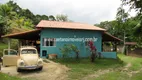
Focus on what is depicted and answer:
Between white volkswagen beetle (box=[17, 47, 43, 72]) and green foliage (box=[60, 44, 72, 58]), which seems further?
green foliage (box=[60, 44, 72, 58])

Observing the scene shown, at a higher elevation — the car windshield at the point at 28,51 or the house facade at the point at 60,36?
the house facade at the point at 60,36

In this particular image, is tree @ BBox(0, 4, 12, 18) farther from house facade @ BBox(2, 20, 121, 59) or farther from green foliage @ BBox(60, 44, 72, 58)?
green foliage @ BBox(60, 44, 72, 58)

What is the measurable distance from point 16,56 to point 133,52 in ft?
106

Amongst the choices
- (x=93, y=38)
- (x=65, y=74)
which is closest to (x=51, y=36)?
(x=93, y=38)

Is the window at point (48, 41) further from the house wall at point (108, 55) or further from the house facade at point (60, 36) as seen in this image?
the house wall at point (108, 55)

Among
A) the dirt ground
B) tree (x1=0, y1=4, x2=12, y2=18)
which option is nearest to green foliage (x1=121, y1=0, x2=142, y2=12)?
the dirt ground

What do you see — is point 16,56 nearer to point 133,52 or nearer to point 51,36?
point 51,36

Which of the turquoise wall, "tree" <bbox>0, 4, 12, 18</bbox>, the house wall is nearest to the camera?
the turquoise wall

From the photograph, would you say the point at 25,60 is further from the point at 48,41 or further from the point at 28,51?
the point at 48,41

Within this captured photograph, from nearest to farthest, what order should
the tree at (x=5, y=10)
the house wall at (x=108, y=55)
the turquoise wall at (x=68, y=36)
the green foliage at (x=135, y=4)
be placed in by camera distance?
the green foliage at (x=135, y=4), the turquoise wall at (x=68, y=36), the house wall at (x=108, y=55), the tree at (x=5, y=10)

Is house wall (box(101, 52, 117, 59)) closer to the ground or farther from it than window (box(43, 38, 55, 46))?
closer to the ground

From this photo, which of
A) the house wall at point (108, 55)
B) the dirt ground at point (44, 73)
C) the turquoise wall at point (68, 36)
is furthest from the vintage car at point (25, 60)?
the house wall at point (108, 55)

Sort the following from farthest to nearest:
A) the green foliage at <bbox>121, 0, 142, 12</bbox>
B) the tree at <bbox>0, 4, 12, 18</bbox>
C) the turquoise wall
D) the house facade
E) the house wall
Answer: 1. the tree at <bbox>0, 4, 12, 18</bbox>
2. the house wall
3. the turquoise wall
4. the house facade
5. the green foliage at <bbox>121, 0, 142, 12</bbox>

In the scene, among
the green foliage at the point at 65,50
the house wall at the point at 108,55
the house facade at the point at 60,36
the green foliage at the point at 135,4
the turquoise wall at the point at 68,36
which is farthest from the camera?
the house wall at the point at 108,55
